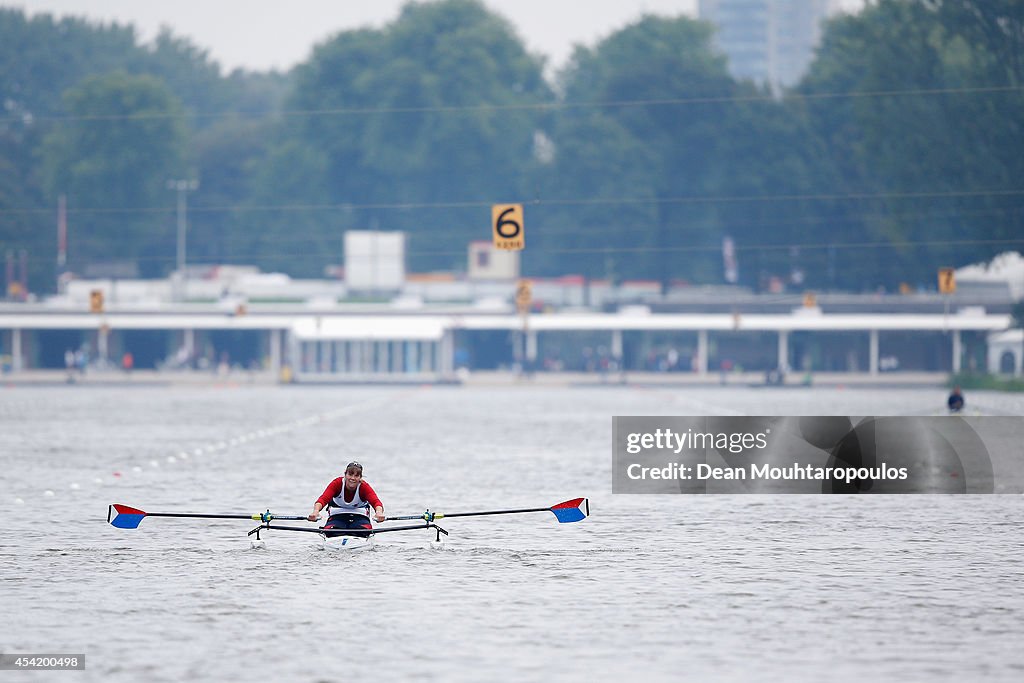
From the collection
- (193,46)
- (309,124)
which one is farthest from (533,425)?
(193,46)

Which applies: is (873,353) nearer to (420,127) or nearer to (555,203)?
(555,203)

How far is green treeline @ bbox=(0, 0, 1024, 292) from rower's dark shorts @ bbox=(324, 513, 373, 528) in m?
93.2

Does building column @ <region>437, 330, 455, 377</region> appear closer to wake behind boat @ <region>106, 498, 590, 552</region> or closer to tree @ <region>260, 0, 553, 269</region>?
tree @ <region>260, 0, 553, 269</region>

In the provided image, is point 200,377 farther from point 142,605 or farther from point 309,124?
point 142,605

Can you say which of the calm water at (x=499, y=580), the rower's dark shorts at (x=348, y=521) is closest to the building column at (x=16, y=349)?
the calm water at (x=499, y=580)

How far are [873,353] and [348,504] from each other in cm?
8881

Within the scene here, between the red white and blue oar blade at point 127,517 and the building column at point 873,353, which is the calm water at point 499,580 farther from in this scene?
the building column at point 873,353

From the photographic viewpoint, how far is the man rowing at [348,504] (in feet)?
81.0

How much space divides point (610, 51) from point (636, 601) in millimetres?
134746

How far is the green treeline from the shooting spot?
13125cm

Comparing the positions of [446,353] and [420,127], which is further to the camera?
[420,127]

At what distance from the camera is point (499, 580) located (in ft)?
74.4

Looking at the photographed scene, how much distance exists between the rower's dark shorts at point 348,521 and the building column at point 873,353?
88.2 meters

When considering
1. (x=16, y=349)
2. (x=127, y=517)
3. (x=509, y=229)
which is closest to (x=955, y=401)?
(x=509, y=229)
